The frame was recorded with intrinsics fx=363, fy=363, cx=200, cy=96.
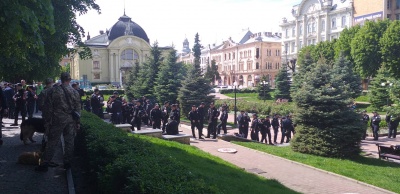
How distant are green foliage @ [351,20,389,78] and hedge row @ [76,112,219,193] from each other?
47.1 meters

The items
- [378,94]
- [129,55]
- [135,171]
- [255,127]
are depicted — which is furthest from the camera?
[129,55]

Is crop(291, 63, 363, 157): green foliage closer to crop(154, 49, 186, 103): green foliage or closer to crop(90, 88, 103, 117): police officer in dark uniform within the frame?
crop(90, 88, 103, 117): police officer in dark uniform

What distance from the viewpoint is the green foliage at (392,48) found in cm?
4438

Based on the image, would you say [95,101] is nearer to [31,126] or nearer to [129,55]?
[31,126]

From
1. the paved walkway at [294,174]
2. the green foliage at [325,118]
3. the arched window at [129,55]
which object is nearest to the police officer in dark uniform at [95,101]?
the paved walkway at [294,174]

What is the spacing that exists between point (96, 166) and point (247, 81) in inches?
3418

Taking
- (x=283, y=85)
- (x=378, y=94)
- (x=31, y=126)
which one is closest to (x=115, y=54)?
(x=283, y=85)

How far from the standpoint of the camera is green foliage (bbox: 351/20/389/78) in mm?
46562

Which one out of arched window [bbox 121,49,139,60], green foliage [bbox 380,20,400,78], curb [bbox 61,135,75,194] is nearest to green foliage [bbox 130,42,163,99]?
green foliage [bbox 380,20,400,78]

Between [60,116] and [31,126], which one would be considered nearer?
[60,116]

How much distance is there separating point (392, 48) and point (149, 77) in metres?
30.0

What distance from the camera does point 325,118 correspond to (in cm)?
1541

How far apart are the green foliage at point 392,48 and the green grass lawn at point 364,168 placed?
34553 mm

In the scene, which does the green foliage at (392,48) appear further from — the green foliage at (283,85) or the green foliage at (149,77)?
the green foliage at (149,77)
